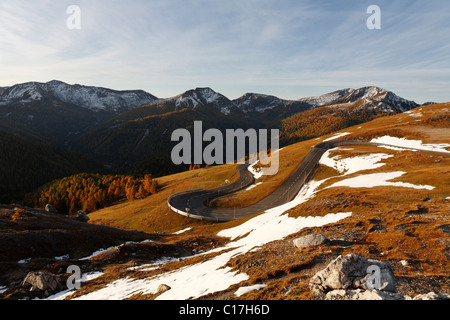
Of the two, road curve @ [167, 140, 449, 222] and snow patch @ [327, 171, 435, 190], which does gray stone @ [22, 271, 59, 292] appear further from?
snow patch @ [327, 171, 435, 190]

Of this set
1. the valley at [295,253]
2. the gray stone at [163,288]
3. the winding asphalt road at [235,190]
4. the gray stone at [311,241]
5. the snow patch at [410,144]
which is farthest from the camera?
the snow patch at [410,144]

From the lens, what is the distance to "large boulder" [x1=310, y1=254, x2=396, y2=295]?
31.2 ft

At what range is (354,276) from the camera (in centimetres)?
996

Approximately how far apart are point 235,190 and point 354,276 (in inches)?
2529

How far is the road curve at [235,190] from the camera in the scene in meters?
56.0

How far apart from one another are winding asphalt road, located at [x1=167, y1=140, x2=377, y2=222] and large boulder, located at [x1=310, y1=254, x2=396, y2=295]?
43264mm

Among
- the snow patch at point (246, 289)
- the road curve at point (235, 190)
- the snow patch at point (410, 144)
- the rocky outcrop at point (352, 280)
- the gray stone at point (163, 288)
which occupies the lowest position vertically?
the road curve at point (235, 190)

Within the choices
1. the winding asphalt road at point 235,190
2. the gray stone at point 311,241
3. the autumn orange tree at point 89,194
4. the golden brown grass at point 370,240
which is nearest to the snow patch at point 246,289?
the golden brown grass at point 370,240

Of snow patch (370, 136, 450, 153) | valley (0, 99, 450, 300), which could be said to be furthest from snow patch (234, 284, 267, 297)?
snow patch (370, 136, 450, 153)

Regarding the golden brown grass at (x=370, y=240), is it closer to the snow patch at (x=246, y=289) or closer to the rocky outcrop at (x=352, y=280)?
the snow patch at (x=246, y=289)

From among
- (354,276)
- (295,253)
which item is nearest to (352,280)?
(354,276)

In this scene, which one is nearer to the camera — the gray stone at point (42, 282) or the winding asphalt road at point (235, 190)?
the gray stone at point (42, 282)

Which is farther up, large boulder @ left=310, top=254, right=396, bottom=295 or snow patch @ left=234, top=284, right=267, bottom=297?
large boulder @ left=310, top=254, right=396, bottom=295
